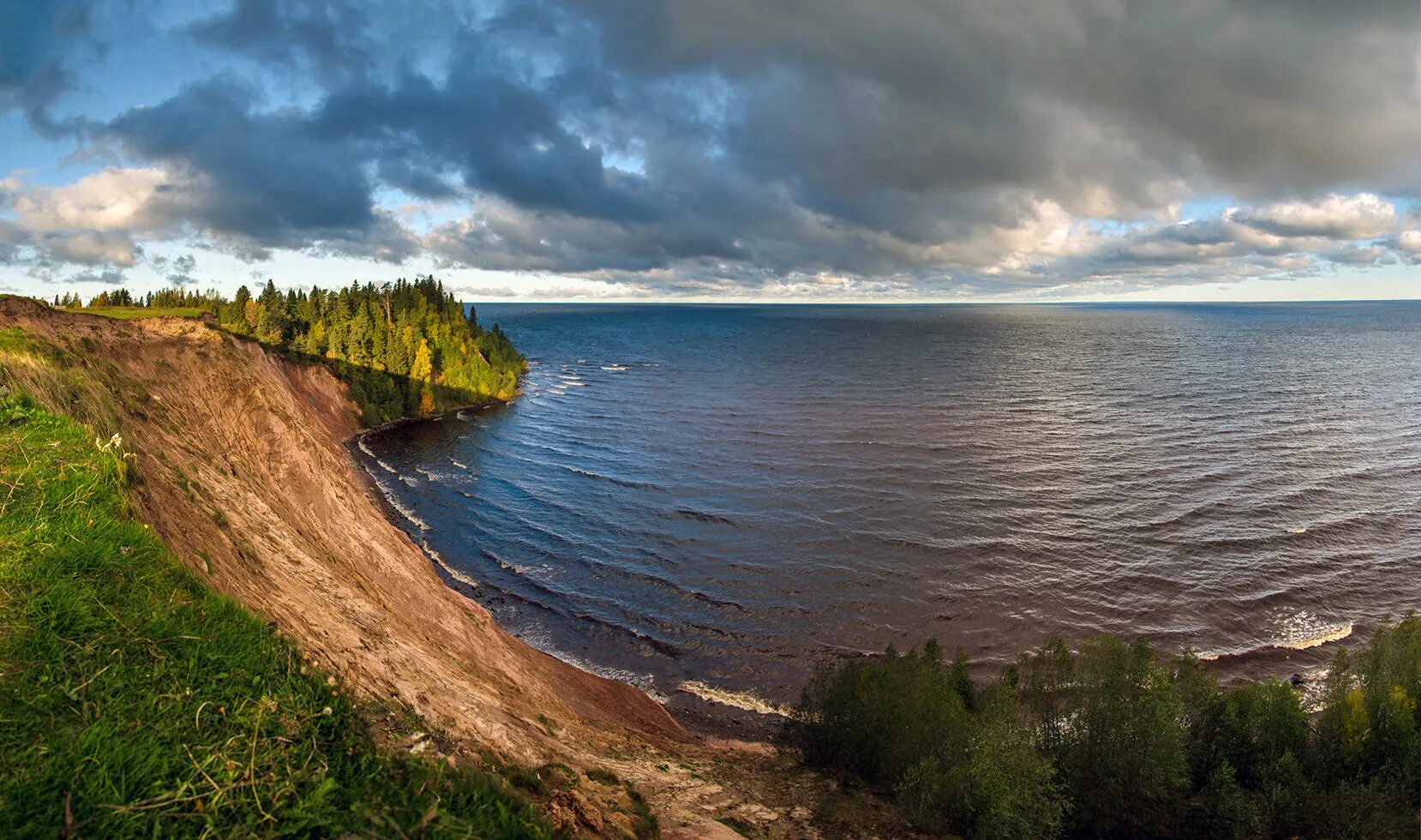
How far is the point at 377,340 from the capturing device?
91.2 meters

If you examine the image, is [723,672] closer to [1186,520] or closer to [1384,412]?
[1186,520]

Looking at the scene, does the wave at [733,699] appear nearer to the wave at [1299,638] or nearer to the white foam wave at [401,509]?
the wave at [1299,638]

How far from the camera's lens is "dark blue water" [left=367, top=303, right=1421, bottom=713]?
34.8 m

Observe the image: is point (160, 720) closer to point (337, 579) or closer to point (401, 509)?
point (337, 579)

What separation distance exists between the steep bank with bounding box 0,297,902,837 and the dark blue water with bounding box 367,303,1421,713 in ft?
29.4

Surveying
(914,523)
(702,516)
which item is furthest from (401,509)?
(914,523)

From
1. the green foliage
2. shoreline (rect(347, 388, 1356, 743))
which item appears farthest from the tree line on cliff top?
shoreline (rect(347, 388, 1356, 743))

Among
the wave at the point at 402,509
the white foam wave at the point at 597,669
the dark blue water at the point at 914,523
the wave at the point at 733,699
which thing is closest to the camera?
the wave at the point at 733,699

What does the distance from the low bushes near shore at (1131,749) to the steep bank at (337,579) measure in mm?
2251

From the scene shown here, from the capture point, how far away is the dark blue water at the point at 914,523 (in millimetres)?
34781

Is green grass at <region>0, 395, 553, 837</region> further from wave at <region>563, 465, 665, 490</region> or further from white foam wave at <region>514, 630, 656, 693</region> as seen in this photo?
wave at <region>563, 465, 665, 490</region>

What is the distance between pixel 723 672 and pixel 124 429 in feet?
82.7

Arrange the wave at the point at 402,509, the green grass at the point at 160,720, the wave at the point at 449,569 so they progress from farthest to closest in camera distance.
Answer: the wave at the point at 402,509, the wave at the point at 449,569, the green grass at the point at 160,720

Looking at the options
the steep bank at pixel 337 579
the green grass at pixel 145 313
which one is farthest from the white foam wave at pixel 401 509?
the green grass at pixel 145 313
